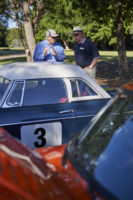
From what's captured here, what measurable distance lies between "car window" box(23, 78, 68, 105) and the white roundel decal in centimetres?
49

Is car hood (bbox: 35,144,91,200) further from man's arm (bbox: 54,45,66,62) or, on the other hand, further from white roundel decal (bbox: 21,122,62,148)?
man's arm (bbox: 54,45,66,62)

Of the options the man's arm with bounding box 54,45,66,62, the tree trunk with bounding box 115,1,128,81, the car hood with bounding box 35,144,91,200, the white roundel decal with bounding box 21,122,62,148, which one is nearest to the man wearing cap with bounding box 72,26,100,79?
the man's arm with bounding box 54,45,66,62

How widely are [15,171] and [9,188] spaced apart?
7.3 inches

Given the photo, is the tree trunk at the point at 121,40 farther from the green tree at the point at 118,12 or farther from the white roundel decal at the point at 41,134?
the white roundel decal at the point at 41,134

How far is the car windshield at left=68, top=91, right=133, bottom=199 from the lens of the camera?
2057 mm

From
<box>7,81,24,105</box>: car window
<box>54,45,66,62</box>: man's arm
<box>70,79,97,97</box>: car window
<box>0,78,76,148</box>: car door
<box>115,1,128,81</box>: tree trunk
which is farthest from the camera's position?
<box>115,1,128,81</box>: tree trunk

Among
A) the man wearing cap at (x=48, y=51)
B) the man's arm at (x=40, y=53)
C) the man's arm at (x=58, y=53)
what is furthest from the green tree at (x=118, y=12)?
the man's arm at (x=40, y=53)

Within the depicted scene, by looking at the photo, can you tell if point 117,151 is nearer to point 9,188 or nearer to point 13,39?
point 9,188

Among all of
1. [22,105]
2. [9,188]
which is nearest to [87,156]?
[9,188]

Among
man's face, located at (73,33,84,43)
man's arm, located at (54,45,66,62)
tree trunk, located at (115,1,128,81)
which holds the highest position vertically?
man's face, located at (73,33,84,43)

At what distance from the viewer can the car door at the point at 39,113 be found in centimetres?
429

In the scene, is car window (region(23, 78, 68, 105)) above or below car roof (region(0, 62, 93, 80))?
below

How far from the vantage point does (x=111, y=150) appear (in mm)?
2359

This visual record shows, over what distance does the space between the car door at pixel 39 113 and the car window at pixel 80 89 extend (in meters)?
0.13
